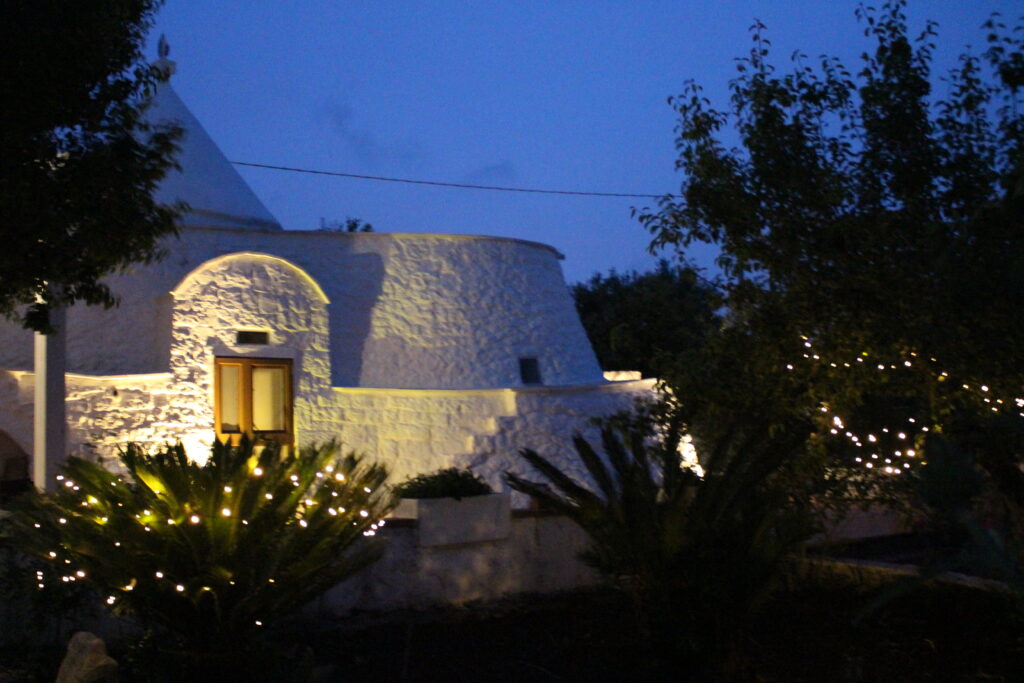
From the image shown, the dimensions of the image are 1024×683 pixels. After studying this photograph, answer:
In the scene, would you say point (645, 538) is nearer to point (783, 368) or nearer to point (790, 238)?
point (783, 368)

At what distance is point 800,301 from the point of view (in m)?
6.59

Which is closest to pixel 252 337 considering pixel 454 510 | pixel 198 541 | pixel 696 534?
pixel 454 510

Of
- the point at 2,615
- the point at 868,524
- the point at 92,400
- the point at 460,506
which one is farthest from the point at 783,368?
the point at 92,400

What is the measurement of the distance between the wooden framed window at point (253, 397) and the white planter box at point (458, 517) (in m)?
4.72

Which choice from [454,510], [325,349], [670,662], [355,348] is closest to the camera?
[670,662]

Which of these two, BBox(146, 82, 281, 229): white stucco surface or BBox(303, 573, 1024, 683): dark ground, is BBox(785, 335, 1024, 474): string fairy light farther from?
BBox(146, 82, 281, 229): white stucco surface

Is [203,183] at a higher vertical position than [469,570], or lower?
higher

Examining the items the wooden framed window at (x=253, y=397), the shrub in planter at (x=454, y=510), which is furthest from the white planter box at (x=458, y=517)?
the wooden framed window at (x=253, y=397)

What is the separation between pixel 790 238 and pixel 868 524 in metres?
7.58

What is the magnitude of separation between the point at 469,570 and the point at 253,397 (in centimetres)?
549

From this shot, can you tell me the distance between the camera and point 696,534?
6500 mm

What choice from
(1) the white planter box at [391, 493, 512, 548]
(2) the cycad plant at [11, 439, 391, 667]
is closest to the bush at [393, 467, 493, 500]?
(1) the white planter box at [391, 493, 512, 548]

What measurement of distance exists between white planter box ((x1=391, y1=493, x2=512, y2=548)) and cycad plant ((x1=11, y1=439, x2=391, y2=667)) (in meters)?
1.72

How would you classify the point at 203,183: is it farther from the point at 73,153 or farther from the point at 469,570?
the point at 469,570
